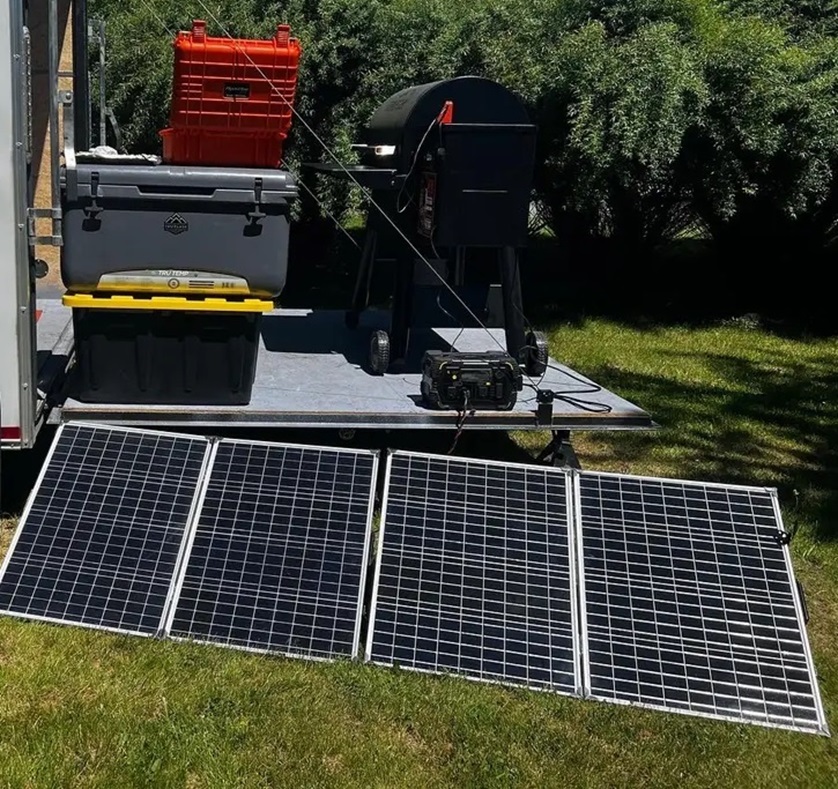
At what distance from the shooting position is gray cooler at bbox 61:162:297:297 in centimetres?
507

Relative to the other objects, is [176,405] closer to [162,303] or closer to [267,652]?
[162,303]

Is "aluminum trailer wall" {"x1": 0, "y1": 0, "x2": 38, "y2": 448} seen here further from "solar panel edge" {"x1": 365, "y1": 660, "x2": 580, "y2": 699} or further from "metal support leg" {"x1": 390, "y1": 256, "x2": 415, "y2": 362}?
"metal support leg" {"x1": 390, "y1": 256, "x2": 415, "y2": 362}

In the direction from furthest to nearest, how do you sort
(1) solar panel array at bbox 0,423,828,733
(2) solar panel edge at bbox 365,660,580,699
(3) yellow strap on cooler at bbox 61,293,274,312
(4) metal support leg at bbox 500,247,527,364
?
(4) metal support leg at bbox 500,247,527,364 → (3) yellow strap on cooler at bbox 61,293,274,312 → (1) solar panel array at bbox 0,423,828,733 → (2) solar panel edge at bbox 365,660,580,699

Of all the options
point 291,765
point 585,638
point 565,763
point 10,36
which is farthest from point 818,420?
point 10,36

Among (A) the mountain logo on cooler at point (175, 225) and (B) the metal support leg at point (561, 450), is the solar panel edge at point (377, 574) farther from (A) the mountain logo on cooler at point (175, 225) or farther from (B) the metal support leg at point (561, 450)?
(A) the mountain logo on cooler at point (175, 225)

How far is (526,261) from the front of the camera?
12.3 meters

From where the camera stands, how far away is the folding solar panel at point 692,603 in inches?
158

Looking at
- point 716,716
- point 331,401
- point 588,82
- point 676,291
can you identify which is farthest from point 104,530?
point 676,291

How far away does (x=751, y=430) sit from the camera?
7.67 meters

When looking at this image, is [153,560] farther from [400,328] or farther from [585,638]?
[400,328]

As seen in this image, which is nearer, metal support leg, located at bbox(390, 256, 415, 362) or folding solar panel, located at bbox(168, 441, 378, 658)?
folding solar panel, located at bbox(168, 441, 378, 658)

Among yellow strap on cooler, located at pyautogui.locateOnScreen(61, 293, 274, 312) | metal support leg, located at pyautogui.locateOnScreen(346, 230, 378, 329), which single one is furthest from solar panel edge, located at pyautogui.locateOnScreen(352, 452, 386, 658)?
metal support leg, located at pyautogui.locateOnScreen(346, 230, 378, 329)

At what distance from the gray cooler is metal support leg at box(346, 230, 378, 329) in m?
2.13

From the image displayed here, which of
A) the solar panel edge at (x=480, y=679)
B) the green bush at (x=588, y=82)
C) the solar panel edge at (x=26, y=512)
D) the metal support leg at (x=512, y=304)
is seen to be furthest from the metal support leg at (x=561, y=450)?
the green bush at (x=588, y=82)
